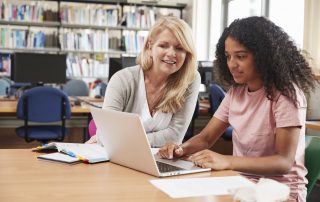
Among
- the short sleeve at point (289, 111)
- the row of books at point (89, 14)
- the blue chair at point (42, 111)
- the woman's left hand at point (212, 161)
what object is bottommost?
the blue chair at point (42, 111)

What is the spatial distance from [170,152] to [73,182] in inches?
16.3

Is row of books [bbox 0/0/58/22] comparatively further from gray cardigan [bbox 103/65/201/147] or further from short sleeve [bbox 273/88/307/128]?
short sleeve [bbox 273/88/307/128]

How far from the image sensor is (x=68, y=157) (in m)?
1.48

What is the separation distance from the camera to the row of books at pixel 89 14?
6.66 meters

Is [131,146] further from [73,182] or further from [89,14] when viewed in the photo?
[89,14]

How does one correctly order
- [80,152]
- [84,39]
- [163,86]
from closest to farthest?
1. [80,152]
2. [163,86]
3. [84,39]

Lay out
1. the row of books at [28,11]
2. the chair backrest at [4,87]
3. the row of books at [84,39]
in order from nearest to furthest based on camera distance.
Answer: the chair backrest at [4,87]
the row of books at [28,11]
the row of books at [84,39]

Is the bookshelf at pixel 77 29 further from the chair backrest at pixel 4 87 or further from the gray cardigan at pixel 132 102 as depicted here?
the gray cardigan at pixel 132 102

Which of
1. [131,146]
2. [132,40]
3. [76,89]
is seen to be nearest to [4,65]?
[76,89]

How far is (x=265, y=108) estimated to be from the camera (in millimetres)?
1521

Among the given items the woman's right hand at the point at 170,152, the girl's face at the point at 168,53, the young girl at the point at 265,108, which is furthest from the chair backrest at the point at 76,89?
the woman's right hand at the point at 170,152

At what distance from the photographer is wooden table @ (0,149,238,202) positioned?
1.06m

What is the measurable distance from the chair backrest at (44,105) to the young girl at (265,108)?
2.39 meters

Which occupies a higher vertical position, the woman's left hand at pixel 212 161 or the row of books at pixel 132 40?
the row of books at pixel 132 40
